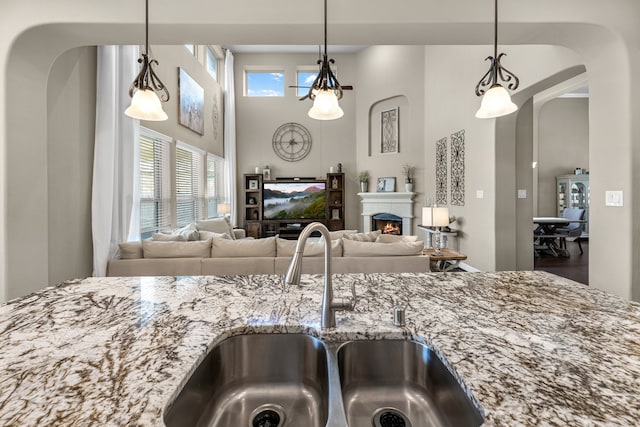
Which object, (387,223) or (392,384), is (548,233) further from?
(392,384)

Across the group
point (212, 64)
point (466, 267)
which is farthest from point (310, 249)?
point (212, 64)

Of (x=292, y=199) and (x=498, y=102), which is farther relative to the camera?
(x=292, y=199)

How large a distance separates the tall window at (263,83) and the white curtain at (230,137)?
54 cm

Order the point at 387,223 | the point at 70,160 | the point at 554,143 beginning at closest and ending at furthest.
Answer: the point at 70,160, the point at 387,223, the point at 554,143

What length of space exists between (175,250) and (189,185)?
3182mm

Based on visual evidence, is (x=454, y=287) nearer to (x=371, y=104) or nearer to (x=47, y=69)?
(x=47, y=69)

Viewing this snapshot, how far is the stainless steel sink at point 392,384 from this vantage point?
2.86 ft

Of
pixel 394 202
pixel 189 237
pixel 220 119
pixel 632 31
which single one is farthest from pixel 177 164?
pixel 632 31

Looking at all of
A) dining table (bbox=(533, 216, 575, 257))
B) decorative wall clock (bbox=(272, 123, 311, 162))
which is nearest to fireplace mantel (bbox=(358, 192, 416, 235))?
decorative wall clock (bbox=(272, 123, 311, 162))

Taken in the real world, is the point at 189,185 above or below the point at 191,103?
below

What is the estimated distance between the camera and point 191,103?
5.83 meters

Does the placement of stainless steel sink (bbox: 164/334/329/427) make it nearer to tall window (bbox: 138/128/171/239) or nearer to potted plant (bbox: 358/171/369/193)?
tall window (bbox: 138/128/171/239)

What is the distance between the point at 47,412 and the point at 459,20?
2.75m

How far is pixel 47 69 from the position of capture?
2361 mm
